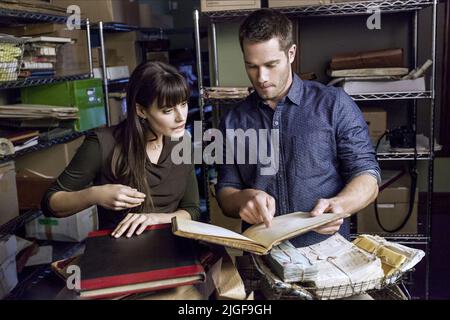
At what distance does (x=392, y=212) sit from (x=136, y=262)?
191 centimetres

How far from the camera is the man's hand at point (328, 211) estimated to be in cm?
107

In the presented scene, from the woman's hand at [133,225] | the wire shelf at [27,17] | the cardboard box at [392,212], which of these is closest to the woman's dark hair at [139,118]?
the woman's hand at [133,225]

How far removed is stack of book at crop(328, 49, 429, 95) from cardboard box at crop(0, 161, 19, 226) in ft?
5.04

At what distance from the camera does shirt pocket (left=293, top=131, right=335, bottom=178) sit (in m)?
1.49

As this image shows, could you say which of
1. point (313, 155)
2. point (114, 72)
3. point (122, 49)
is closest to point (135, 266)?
point (313, 155)

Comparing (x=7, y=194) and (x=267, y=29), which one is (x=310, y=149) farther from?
(x=7, y=194)

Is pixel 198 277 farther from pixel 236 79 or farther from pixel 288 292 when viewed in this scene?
pixel 236 79

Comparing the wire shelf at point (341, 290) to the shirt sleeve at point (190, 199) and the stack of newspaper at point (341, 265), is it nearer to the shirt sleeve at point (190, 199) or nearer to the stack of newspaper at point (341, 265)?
the stack of newspaper at point (341, 265)

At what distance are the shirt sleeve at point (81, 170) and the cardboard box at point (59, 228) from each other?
1.13m

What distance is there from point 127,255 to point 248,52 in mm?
752

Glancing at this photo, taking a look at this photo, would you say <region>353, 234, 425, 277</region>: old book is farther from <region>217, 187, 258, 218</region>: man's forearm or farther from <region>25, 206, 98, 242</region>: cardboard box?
<region>25, 206, 98, 242</region>: cardboard box

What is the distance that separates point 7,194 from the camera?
7.07ft

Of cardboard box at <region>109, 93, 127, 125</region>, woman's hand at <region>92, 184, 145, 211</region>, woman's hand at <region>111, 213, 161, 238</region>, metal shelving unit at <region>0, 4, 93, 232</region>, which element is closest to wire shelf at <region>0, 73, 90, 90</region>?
metal shelving unit at <region>0, 4, 93, 232</region>
